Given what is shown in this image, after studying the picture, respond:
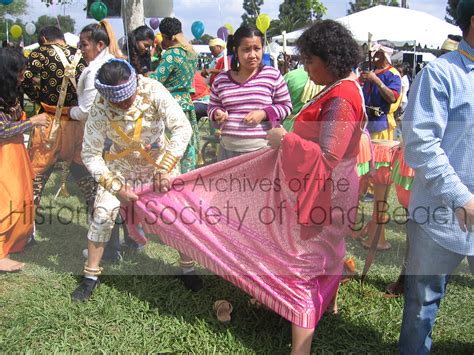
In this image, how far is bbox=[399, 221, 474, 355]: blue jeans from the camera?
79.3 inches

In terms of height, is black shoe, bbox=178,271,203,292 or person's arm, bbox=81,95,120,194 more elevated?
person's arm, bbox=81,95,120,194

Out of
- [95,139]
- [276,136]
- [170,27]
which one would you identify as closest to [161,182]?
[95,139]

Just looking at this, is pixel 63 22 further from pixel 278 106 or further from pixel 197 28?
pixel 278 106

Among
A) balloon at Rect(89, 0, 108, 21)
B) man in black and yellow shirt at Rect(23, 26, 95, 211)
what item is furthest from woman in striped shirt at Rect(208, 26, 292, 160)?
balloon at Rect(89, 0, 108, 21)

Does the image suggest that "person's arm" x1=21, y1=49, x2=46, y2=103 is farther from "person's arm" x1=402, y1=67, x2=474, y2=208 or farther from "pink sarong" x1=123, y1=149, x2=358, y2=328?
"person's arm" x1=402, y1=67, x2=474, y2=208

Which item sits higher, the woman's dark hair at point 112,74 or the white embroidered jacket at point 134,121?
the woman's dark hair at point 112,74

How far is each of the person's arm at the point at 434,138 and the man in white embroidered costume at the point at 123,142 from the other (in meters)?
1.50

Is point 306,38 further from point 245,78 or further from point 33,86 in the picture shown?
point 33,86

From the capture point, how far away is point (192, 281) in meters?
3.32

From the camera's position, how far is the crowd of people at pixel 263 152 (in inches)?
75.5

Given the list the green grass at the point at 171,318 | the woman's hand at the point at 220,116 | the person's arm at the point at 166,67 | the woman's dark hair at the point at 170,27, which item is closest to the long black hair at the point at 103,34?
the person's arm at the point at 166,67

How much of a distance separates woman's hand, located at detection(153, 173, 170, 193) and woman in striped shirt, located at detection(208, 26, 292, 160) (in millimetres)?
820

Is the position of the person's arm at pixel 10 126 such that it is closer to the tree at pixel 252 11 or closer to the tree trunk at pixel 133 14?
the tree at pixel 252 11

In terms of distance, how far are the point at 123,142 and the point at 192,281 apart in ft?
3.53
